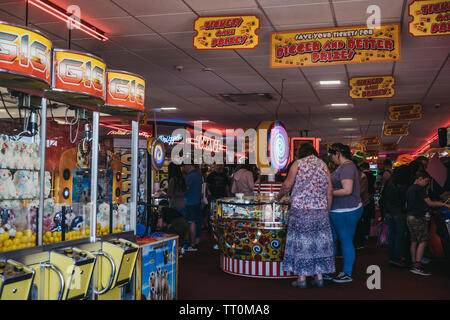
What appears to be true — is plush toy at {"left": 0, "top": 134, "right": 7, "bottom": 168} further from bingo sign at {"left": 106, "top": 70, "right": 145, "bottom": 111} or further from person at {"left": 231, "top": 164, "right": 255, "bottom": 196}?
person at {"left": 231, "top": 164, "right": 255, "bottom": 196}

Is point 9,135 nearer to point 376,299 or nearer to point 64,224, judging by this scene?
point 64,224

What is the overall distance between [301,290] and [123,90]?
114 inches

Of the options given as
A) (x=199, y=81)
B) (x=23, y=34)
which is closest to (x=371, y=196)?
(x=199, y=81)

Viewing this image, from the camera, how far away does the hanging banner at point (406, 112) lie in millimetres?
10953

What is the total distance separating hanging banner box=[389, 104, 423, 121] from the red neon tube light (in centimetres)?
731

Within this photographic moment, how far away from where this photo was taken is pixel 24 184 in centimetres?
333

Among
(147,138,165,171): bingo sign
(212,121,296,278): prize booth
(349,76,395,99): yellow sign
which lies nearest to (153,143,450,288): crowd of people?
(212,121,296,278): prize booth

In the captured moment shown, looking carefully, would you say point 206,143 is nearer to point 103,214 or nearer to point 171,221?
point 171,221

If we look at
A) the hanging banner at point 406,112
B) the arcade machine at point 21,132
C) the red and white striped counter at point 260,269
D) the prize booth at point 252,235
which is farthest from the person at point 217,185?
the arcade machine at point 21,132

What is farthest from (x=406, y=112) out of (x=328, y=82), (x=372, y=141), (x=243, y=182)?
(x=372, y=141)

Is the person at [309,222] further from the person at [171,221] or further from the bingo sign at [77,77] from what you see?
the bingo sign at [77,77]

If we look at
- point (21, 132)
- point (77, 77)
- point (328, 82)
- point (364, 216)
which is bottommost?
point (364, 216)

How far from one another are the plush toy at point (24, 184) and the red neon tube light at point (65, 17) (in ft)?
8.37

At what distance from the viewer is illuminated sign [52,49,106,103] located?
3.17m
